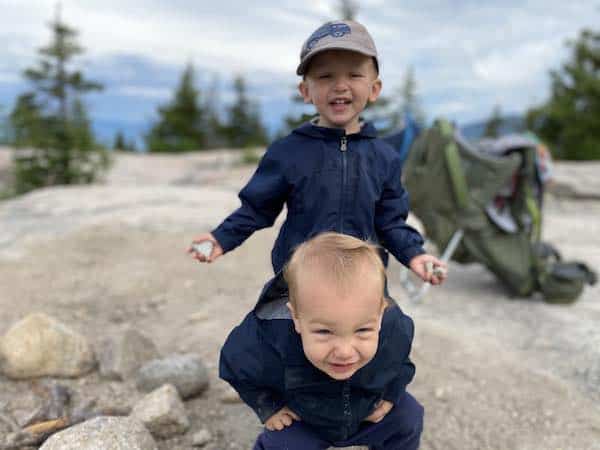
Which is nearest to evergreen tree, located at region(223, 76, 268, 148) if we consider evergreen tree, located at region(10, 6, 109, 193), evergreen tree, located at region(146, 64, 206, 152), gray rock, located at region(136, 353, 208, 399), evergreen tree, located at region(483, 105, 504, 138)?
evergreen tree, located at region(146, 64, 206, 152)

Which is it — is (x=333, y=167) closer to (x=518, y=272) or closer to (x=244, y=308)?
(x=244, y=308)

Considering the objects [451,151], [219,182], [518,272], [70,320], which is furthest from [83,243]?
[219,182]

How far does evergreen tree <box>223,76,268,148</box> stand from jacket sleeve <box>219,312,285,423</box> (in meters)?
28.8

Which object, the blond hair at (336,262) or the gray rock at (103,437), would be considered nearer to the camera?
the blond hair at (336,262)

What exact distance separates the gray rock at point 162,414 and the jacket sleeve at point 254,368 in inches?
24.5

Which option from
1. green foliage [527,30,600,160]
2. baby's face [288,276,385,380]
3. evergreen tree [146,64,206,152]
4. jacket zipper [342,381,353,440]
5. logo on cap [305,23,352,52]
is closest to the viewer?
baby's face [288,276,385,380]

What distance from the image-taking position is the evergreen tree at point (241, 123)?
99.9ft

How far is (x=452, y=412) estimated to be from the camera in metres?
2.55

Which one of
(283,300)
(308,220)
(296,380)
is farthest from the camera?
(308,220)

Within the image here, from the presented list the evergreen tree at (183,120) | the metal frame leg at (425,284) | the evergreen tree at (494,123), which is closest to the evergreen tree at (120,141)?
the evergreen tree at (183,120)

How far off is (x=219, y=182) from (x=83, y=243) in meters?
5.94

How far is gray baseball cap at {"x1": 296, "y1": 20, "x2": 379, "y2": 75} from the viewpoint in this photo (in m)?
1.77

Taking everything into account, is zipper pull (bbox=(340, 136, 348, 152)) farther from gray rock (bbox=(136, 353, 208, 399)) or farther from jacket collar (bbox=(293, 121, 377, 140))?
gray rock (bbox=(136, 353, 208, 399))

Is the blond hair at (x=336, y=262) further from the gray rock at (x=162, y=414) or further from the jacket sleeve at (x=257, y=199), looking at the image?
the gray rock at (x=162, y=414)
